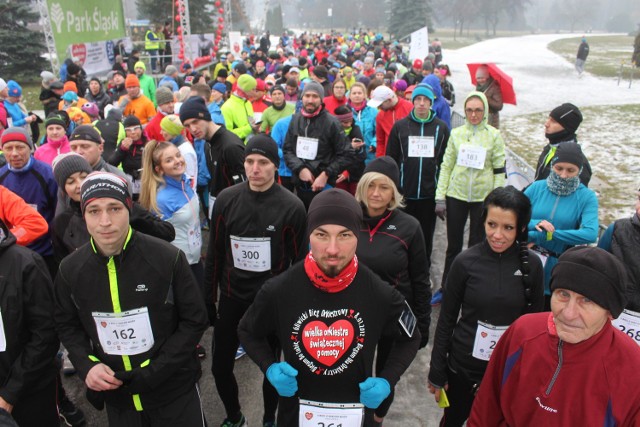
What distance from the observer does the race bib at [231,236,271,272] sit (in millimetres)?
3412

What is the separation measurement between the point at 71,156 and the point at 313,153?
2701mm

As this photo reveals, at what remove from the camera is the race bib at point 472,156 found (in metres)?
4.99

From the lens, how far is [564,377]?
1.96 meters

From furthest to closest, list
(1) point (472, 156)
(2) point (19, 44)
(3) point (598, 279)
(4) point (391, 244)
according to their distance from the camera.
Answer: (2) point (19, 44)
(1) point (472, 156)
(4) point (391, 244)
(3) point (598, 279)

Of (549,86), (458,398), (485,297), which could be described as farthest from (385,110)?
(549,86)

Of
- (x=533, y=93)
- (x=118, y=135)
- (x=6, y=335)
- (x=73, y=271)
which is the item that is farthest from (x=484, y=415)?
(x=533, y=93)

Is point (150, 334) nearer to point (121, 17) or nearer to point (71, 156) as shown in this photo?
point (71, 156)

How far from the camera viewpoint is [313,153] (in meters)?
5.54

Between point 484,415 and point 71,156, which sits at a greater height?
point 71,156

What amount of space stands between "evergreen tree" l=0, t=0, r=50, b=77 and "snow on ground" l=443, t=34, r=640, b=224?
19.0 metres

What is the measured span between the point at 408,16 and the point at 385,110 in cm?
5813

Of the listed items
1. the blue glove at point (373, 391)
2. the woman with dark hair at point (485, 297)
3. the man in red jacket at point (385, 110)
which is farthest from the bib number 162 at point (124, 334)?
the man in red jacket at point (385, 110)

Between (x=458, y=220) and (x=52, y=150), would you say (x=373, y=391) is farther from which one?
(x=52, y=150)

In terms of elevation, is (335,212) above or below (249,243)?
above
